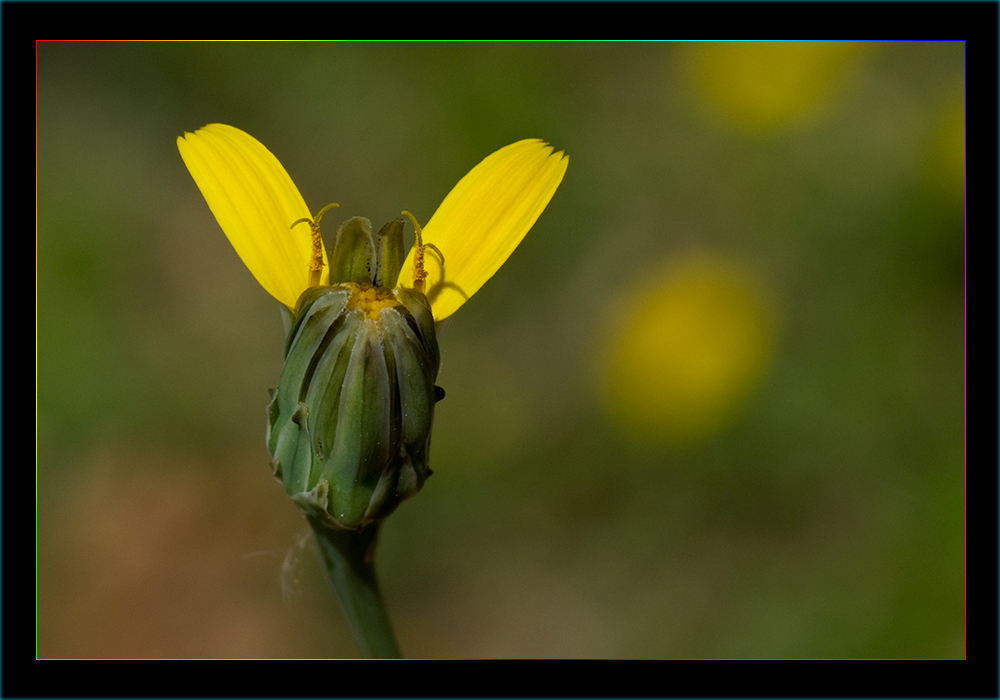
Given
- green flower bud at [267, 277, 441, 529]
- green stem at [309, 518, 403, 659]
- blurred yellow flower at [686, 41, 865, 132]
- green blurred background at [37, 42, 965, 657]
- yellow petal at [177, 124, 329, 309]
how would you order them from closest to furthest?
green flower bud at [267, 277, 441, 529] → yellow petal at [177, 124, 329, 309] → green stem at [309, 518, 403, 659] → green blurred background at [37, 42, 965, 657] → blurred yellow flower at [686, 41, 865, 132]

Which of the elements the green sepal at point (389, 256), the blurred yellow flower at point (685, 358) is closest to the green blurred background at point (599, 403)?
the blurred yellow flower at point (685, 358)

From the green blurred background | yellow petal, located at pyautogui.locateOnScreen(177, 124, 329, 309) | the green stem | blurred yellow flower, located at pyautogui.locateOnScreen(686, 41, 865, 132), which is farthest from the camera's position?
blurred yellow flower, located at pyautogui.locateOnScreen(686, 41, 865, 132)

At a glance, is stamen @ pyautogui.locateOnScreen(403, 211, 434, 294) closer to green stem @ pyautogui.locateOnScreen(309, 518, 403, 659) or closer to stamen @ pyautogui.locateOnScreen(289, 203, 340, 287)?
stamen @ pyautogui.locateOnScreen(289, 203, 340, 287)

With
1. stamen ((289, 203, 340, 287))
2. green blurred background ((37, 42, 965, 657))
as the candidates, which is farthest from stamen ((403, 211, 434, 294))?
green blurred background ((37, 42, 965, 657))

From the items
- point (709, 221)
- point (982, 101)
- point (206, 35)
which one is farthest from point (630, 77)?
point (206, 35)

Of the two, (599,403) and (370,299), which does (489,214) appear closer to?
(370,299)

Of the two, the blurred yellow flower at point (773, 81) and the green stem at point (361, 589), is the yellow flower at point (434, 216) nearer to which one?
the green stem at point (361, 589)

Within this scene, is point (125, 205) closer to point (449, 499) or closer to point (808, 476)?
point (449, 499)
